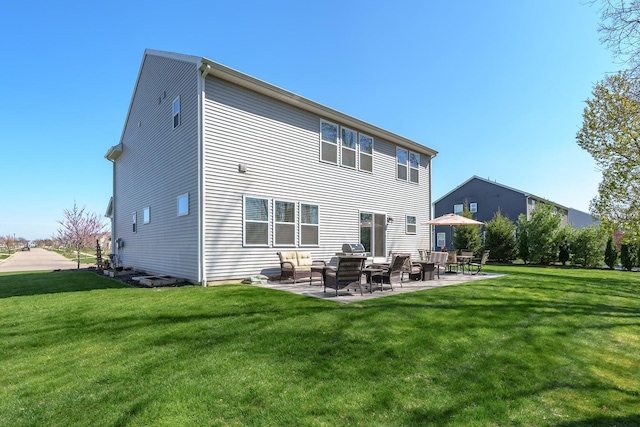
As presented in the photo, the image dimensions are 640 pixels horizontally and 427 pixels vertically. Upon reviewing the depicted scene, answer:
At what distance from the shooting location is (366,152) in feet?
45.3

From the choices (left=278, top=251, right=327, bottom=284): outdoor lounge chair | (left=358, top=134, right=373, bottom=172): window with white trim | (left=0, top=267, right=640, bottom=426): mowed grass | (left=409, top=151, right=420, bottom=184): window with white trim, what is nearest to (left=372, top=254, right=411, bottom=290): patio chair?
(left=0, top=267, right=640, bottom=426): mowed grass

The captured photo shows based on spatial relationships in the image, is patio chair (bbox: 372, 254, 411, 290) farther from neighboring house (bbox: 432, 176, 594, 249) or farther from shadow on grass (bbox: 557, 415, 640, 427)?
neighboring house (bbox: 432, 176, 594, 249)

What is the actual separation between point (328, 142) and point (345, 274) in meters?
6.49

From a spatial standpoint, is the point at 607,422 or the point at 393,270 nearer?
the point at 607,422

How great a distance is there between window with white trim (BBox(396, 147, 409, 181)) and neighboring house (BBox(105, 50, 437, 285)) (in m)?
0.05

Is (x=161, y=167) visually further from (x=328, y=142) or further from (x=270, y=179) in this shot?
(x=328, y=142)

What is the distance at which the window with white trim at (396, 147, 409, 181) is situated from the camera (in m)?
15.4

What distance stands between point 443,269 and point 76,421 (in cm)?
1360

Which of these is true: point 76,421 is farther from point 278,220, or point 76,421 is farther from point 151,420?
point 278,220

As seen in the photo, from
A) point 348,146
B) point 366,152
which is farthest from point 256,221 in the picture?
point 366,152

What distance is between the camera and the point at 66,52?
12.5 m

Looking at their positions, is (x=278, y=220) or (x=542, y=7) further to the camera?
(x=278, y=220)

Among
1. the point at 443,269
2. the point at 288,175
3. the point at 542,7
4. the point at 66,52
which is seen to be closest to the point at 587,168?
the point at 542,7

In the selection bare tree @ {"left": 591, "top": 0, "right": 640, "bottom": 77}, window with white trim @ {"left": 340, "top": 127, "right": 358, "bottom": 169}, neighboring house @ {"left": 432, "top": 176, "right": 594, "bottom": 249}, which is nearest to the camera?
bare tree @ {"left": 591, "top": 0, "right": 640, "bottom": 77}
